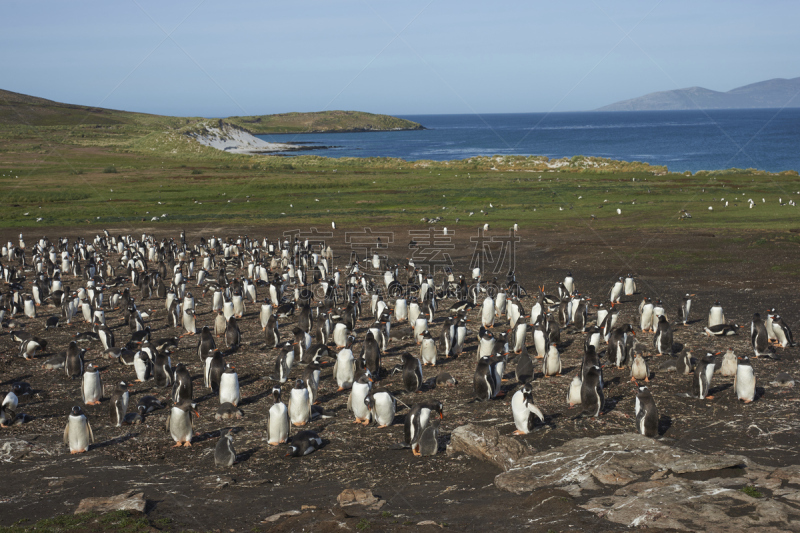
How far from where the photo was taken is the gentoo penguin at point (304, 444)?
11.3m

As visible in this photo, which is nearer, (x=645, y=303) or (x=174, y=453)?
(x=174, y=453)

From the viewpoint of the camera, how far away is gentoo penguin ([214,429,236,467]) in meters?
10.9

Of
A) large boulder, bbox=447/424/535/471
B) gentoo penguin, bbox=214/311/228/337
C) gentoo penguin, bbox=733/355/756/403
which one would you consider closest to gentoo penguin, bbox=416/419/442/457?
large boulder, bbox=447/424/535/471

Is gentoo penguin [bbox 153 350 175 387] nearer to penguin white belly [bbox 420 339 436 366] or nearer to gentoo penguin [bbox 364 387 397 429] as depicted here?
gentoo penguin [bbox 364 387 397 429]

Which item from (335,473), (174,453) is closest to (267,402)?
(174,453)

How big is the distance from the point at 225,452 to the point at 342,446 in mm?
2050

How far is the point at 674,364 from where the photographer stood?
599 inches

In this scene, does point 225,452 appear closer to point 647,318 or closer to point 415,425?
point 415,425

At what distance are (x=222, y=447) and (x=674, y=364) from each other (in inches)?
406

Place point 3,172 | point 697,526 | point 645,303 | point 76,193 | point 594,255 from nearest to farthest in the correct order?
1. point 697,526
2. point 645,303
3. point 594,255
4. point 76,193
5. point 3,172

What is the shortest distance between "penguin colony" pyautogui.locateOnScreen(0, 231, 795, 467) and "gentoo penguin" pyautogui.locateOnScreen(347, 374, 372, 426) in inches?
1.1

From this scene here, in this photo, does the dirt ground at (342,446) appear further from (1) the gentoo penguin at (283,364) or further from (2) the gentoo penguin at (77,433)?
(1) the gentoo penguin at (283,364)

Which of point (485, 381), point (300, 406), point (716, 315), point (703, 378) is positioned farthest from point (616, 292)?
point (300, 406)

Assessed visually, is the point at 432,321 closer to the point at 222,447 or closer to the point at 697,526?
the point at 222,447
